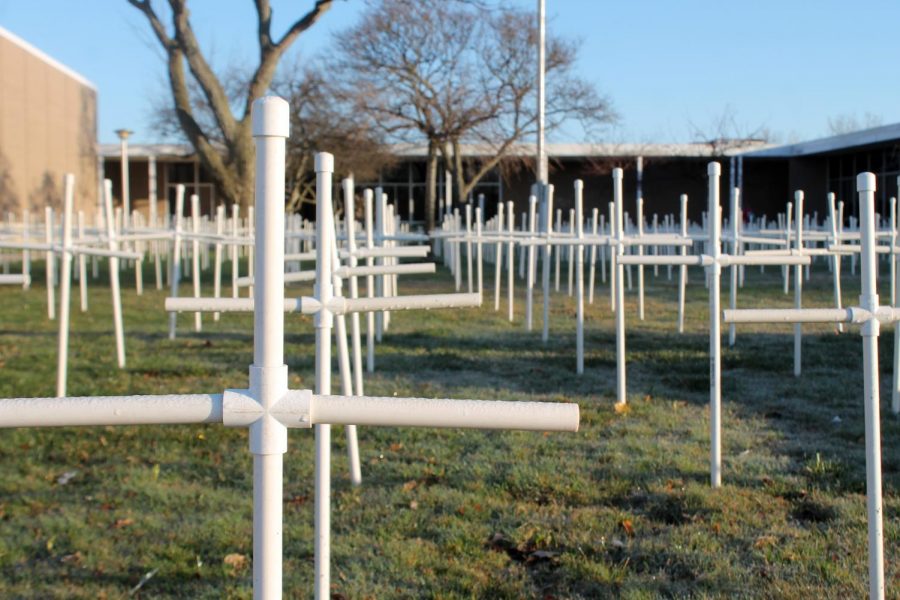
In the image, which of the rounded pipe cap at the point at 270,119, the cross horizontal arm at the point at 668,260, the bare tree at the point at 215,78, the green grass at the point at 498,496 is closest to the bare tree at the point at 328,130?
the bare tree at the point at 215,78

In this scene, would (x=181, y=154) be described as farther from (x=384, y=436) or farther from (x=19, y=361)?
(x=384, y=436)

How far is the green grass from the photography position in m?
3.63

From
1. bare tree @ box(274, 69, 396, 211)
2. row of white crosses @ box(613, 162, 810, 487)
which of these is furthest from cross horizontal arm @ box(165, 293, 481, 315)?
bare tree @ box(274, 69, 396, 211)

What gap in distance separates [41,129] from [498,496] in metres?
34.6

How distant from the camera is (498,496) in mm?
4602

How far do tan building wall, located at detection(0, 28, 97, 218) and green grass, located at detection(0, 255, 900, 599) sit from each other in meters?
26.7

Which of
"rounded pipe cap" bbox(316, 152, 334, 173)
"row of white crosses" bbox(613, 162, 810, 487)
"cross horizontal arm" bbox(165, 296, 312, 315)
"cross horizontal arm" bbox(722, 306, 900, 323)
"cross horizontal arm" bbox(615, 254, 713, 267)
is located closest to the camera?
"cross horizontal arm" bbox(165, 296, 312, 315)

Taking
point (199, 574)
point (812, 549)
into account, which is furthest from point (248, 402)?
point (812, 549)

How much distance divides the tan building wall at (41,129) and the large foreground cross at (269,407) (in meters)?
33.1

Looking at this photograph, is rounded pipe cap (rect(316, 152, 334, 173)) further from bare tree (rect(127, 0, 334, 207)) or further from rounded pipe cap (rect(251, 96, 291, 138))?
bare tree (rect(127, 0, 334, 207))

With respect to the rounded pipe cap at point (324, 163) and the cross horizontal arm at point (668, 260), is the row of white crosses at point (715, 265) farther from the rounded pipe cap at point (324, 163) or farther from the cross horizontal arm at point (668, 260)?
the rounded pipe cap at point (324, 163)

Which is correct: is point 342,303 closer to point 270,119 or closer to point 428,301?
point 428,301

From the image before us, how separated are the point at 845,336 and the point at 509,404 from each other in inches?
359

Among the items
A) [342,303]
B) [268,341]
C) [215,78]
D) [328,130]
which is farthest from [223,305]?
[328,130]
